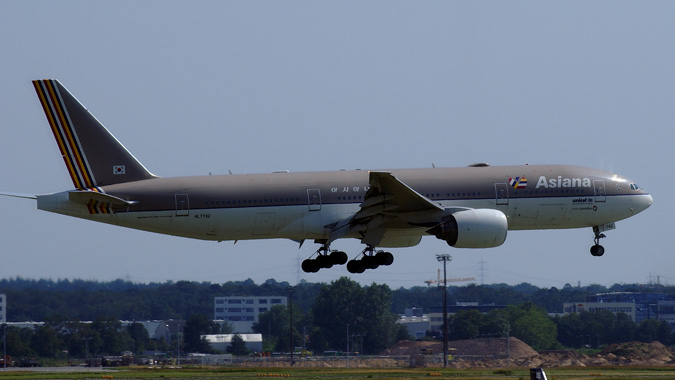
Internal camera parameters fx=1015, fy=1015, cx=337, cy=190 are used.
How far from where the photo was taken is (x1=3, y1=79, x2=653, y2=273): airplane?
48.9m

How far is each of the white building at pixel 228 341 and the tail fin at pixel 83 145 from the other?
79627 millimetres

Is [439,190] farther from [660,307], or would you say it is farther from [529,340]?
[660,307]

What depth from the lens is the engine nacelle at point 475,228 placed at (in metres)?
48.1

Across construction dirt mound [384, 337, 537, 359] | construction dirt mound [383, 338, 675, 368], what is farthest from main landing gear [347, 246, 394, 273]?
construction dirt mound [384, 337, 537, 359]

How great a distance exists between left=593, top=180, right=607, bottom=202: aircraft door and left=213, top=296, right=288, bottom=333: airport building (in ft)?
387

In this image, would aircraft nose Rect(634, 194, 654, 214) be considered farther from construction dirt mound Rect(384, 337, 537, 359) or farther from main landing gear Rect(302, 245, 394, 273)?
construction dirt mound Rect(384, 337, 537, 359)

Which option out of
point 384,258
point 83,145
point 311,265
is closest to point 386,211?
point 384,258

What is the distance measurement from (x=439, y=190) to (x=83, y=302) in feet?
292

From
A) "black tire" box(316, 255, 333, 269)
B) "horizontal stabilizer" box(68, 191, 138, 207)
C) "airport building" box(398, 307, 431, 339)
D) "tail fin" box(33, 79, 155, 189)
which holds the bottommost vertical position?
"airport building" box(398, 307, 431, 339)

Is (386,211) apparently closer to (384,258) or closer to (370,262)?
(384,258)

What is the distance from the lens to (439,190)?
166ft

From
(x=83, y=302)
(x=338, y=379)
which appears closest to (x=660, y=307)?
(x=83, y=302)

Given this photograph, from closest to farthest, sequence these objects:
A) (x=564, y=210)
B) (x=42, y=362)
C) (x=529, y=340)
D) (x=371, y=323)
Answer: (x=564, y=210), (x=42, y=362), (x=529, y=340), (x=371, y=323)

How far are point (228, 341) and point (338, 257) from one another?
8180 centimetres
